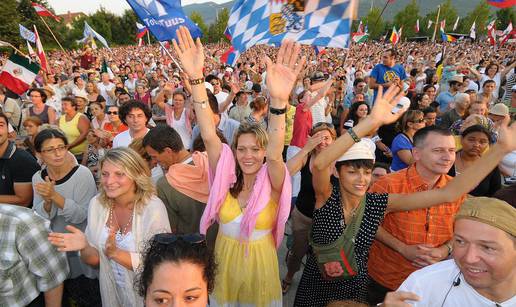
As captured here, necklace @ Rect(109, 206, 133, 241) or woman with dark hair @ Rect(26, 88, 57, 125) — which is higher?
woman with dark hair @ Rect(26, 88, 57, 125)

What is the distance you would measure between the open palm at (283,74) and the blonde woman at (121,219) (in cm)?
113

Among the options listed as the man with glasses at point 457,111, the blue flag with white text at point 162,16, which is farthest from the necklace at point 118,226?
the man with glasses at point 457,111

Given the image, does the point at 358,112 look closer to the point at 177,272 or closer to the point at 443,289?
the point at 443,289

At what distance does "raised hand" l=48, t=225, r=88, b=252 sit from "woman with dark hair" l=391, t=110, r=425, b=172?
11.0 feet

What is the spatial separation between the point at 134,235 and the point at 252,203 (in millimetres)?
840

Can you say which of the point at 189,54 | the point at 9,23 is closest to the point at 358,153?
the point at 189,54

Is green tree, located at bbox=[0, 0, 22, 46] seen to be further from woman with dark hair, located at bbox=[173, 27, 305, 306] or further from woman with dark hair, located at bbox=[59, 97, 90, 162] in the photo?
woman with dark hair, located at bbox=[173, 27, 305, 306]

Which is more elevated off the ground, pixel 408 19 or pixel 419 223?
pixel 408 19

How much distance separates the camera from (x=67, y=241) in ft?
6.66

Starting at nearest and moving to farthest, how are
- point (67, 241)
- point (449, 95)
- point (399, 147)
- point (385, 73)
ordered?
1. point (67, 241)
2. point (399, 147)
3. point (449, 95)
4. point (385, 73)

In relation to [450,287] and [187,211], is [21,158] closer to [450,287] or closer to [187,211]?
[187,211]

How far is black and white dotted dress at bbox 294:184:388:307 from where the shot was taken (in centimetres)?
232

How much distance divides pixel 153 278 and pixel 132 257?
0.70m

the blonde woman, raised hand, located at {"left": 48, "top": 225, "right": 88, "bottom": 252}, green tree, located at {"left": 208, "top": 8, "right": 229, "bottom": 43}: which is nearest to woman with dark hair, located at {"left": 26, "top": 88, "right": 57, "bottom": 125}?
the blonde woman
